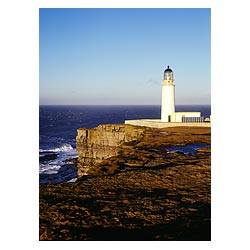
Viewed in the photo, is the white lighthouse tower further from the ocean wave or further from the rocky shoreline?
the rocky shoreline

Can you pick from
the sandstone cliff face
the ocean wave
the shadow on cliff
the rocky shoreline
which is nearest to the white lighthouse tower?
the sandstone cliff face

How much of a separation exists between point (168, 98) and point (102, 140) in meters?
4.42

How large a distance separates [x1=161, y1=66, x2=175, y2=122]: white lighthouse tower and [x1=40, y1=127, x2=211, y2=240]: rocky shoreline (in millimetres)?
10587

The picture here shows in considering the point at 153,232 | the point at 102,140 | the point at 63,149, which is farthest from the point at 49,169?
the point at 153,232

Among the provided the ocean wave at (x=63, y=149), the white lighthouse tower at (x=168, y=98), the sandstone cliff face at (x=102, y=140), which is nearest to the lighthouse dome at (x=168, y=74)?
the white lighthouse tower at (x=168, y=98)

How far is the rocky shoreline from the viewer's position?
371cm

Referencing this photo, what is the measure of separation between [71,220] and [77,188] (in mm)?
1142

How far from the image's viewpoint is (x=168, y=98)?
17172mm

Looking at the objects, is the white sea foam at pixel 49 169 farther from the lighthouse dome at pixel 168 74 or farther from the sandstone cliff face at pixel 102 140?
the lighthouse dome at pixel 168 74

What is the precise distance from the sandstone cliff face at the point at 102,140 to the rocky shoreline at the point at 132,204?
7164 millimetres

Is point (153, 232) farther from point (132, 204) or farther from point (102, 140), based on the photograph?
point (102, 140)
